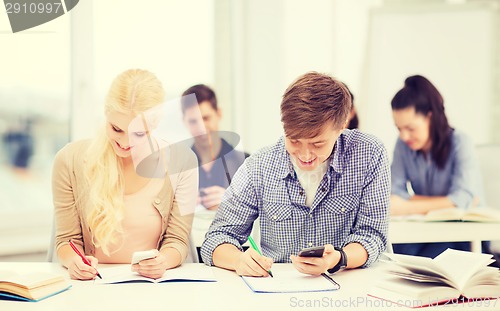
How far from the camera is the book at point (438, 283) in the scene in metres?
1.58

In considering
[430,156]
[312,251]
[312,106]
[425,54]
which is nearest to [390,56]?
[425,54]

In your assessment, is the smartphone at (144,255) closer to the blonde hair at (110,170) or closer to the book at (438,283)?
the blonde hair at (110,170)

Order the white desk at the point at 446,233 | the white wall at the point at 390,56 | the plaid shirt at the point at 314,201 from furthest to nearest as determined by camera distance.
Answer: the white wall at the point at 390,56 → the white desk at the point at 446,233 → the plaid shirt at the point at 314,201

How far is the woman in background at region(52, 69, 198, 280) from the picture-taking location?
6.75 ft

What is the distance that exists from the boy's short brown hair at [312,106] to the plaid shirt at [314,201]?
188 mm

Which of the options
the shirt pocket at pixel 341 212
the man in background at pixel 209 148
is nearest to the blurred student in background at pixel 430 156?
the man in background at pixel 209 148

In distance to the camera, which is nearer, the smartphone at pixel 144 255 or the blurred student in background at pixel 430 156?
the smartphone at pixel 144 255

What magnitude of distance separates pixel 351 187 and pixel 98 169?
31.3 inches

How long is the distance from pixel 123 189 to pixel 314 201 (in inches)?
24.0

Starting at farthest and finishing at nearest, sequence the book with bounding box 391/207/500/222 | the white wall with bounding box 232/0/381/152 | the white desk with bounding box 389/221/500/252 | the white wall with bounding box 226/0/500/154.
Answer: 1. the white wall with bounding box 226/0/500/154
2. the white wall with bounding box 232/0/381/152
3. the book with bounding box 391/207/500/222
4. the white desk with bounding box 389/221/500/252

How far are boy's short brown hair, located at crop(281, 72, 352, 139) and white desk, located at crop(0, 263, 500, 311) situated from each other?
429mm

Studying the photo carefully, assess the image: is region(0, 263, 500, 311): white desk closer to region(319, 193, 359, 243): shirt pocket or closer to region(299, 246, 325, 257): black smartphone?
region(299, 246, 325, 257): black smartphone

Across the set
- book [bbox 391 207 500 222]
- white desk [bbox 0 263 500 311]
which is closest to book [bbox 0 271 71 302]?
white desk [bbox 0 263 500 311]

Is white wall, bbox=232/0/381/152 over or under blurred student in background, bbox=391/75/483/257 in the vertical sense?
over
